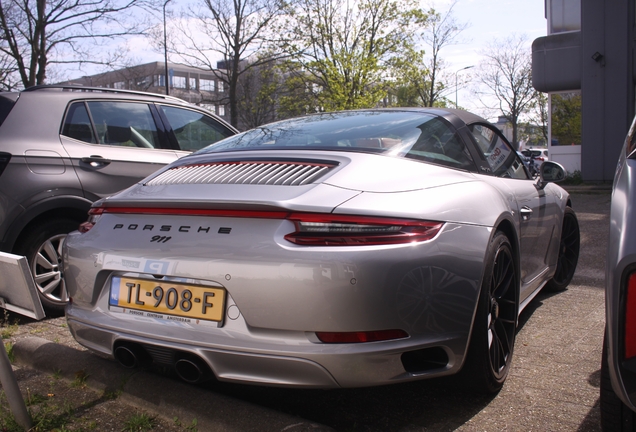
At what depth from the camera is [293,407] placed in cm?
264

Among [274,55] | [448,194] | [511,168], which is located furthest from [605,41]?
[274,55]

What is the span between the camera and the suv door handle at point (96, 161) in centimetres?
444

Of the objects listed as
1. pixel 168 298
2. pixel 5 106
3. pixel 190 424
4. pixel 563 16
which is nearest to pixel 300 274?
pixel 168 298

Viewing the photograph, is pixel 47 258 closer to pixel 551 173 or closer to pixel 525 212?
pixel 525 212

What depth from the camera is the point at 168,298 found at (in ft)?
7.42

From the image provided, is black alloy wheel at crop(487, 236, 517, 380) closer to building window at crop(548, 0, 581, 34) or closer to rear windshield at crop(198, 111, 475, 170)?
rear windshield at crop(198, 111, 475, 170)

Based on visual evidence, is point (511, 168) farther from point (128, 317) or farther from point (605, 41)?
point (605, 41)

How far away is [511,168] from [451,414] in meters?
1.77

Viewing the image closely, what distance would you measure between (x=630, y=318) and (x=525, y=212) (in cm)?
177

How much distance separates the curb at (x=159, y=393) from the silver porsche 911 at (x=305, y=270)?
20 centimetres

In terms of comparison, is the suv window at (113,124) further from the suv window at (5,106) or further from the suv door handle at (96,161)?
the suv window at (5,106)

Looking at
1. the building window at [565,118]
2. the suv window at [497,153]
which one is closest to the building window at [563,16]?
the building window at [565,118]

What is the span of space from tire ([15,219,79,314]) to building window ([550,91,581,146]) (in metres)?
16.6

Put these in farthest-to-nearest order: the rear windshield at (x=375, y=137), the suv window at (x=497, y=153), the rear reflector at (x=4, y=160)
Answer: the rear reflector at (x=4, y=160), the suv window at (x=497, y=153), the rear windshield at (x=375, y=137)
